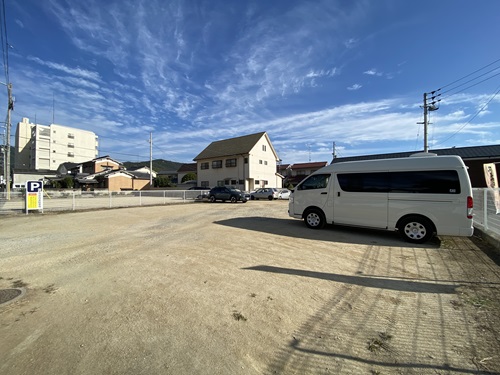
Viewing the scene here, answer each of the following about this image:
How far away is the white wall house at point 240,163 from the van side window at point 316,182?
26.4 metres

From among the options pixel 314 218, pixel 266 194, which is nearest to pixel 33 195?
pixel 314 218

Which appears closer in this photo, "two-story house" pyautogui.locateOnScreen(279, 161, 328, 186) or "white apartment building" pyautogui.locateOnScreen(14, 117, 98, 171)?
"two-story house" pyautogui.locateOnScreen(279, 161, 328, 186)

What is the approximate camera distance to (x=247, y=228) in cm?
852

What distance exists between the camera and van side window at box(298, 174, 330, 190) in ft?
26.2

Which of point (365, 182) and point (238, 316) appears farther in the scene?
point (365, 182)

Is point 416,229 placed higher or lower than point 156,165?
lower

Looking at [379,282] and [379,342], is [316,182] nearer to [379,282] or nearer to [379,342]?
[379,282]

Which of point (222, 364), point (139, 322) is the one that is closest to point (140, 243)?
point (139, 322)

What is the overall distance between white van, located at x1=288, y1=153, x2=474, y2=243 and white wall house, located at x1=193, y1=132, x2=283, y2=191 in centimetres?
2701

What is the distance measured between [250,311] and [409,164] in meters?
6.23

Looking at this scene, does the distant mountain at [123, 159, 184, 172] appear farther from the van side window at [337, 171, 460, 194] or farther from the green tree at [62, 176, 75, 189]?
the van side window at [337, 171, 460, 194]

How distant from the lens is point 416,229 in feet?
21.2

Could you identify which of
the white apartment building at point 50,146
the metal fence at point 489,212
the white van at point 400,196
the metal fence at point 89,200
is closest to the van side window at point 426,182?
the white van at point 400,196

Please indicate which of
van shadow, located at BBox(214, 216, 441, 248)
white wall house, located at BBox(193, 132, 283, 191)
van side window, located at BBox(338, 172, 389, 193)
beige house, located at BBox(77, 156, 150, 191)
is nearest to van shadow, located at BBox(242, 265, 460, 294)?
van shadow, located at BBox(214, 216, 441, 248)
